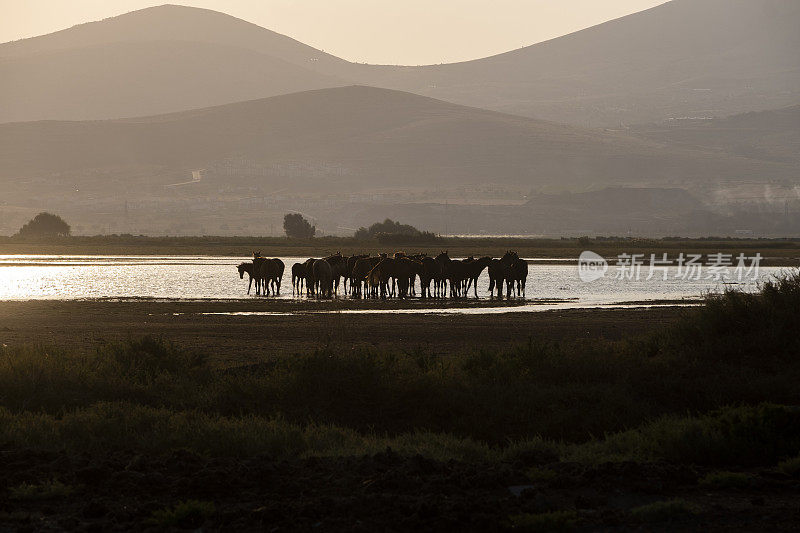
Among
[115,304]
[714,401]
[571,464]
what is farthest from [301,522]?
[115,304]

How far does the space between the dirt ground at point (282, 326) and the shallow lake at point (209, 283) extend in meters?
4.01

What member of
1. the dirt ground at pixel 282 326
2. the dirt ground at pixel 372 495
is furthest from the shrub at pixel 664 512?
the dirt ground at pixel 282 326

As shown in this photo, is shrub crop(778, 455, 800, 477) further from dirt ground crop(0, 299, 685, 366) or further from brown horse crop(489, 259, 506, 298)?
brown horse crop(489, 259, 506, 298)

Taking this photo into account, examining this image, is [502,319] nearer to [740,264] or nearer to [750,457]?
[750,457]

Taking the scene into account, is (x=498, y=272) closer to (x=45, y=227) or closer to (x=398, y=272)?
(x=398, y=272)

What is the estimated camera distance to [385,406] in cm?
1811

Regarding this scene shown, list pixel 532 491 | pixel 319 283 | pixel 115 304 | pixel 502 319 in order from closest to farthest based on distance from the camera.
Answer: pixel 532 491, pixel 502 319, pixel 115 304, pixel 319 283

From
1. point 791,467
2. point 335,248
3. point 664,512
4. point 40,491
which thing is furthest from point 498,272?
point 335,248

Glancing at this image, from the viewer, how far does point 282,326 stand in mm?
31094

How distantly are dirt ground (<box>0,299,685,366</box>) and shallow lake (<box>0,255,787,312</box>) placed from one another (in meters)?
4.01

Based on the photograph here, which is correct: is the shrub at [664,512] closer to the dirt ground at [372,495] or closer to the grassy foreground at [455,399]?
the dirt ground at [372,495]

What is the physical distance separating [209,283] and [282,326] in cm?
2377

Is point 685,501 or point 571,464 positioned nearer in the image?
point 685,501

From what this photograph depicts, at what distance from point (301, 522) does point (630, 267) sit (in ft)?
215
